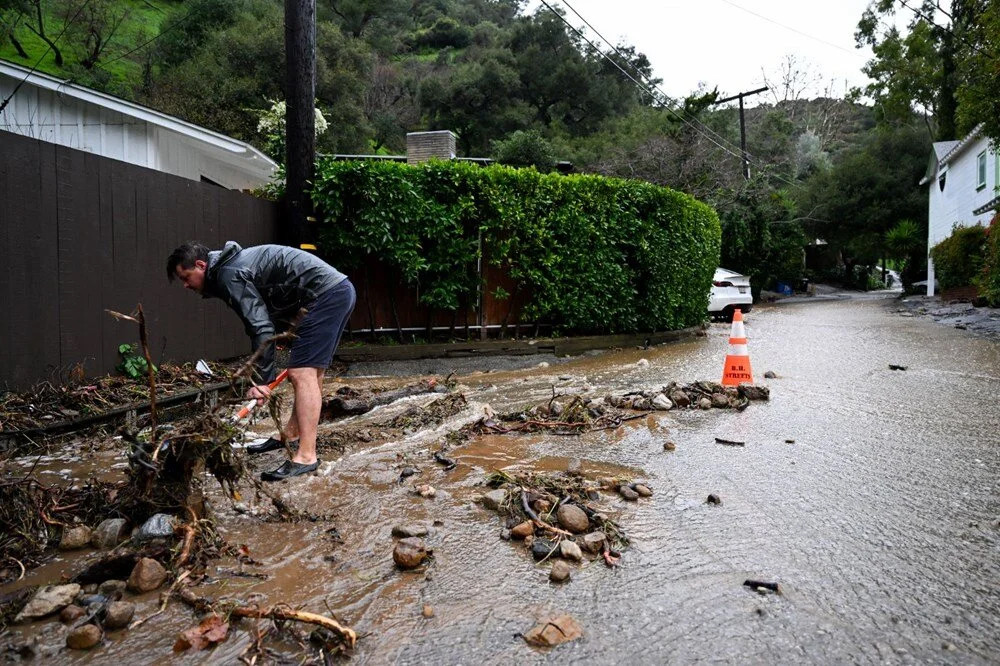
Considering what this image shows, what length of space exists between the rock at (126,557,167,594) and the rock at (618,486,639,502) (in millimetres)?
2302

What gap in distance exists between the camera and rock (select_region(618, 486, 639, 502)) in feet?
12.0

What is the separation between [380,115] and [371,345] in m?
31.0

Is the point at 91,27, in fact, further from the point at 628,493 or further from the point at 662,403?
the point at 628,493

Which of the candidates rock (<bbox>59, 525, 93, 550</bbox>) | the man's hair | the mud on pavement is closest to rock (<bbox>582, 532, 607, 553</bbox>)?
the mud on pavement

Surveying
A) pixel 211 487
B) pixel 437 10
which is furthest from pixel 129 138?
pixel 437 10

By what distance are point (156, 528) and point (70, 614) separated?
0.64m

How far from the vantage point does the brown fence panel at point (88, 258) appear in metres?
5.00

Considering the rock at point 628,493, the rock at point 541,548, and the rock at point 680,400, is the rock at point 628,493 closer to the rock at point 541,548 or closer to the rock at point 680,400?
the rock at point 541,548

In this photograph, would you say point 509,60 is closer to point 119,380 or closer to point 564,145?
point 564,145

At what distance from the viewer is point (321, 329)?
14.5ft

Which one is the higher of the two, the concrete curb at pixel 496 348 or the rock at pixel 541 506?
the concrete curb at pixel 496 348

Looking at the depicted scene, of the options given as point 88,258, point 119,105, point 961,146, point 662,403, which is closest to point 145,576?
point 88,258

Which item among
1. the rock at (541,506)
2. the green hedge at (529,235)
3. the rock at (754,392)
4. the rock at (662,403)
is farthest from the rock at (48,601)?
the green hedge at (529,235)

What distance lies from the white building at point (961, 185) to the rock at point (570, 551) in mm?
20562
